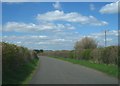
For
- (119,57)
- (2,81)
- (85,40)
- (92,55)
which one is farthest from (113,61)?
(85,40)

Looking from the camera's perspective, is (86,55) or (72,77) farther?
(86,55)

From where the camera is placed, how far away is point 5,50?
19625 mm

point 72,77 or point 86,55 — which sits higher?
point 86,55

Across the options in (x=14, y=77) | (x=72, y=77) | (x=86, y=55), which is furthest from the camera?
(x=86, y=55)

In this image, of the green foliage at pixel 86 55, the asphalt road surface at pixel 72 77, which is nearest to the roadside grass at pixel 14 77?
the asphalt road surface at pixel 72 77

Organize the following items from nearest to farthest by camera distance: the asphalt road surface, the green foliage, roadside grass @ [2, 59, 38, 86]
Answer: roadside grass @ [2, 59, 38, 86], the asphalt road surface, the green foliage

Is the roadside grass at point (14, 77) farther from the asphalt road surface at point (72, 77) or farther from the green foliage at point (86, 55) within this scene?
the green foliage at point (86, 55)

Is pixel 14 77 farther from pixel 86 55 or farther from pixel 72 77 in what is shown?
pixel 86 55

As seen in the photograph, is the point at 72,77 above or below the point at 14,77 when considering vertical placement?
below

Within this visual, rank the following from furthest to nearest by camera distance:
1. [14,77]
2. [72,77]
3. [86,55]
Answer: [86,55] < [72,77] < [14,77]

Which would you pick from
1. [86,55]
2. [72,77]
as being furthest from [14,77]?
[86,55]

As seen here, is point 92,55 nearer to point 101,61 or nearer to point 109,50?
point 101,61

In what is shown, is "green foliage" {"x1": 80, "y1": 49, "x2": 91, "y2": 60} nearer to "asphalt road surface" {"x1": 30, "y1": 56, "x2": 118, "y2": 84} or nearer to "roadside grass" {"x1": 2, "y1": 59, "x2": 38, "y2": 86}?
"asphalt road surface" {"x1": 30, "y1": 56, "x2": 118, "y2": 84}

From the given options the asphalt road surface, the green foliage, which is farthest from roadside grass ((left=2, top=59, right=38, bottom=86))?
the green foliage
